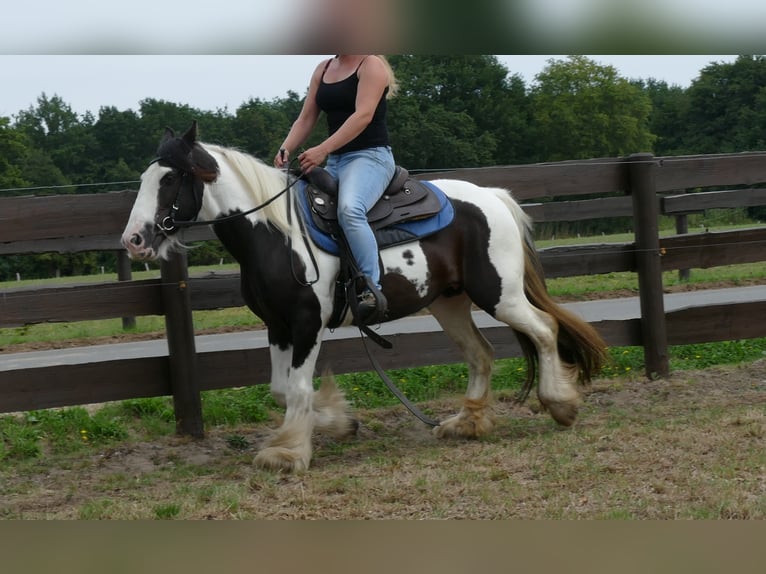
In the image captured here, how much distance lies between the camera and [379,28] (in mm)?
548

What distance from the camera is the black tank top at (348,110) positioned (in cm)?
472

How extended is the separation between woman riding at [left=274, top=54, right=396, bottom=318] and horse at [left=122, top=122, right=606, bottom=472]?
0.26 metres

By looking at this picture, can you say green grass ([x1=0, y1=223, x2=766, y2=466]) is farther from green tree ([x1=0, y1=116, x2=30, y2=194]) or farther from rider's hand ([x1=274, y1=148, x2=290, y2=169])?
rider's hand ([x1=274, y1=148, x2=290, y2=169])

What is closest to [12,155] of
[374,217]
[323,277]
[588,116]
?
[323,277]

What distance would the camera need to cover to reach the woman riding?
455cm

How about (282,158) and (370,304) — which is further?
(282,158)

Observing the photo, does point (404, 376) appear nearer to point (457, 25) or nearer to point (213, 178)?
point (213, 178)

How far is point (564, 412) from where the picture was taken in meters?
5.53

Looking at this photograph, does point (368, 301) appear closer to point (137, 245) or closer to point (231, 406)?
point (137, 245)

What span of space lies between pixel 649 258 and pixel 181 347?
12.4 ft

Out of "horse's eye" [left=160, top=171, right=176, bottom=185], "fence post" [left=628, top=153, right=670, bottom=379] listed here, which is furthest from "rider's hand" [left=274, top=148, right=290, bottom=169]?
"fence post" [left=628, top=153, right=670, bottom=379]

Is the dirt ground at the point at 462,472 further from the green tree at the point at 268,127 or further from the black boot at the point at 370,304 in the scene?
the green tree at the point at 268,127

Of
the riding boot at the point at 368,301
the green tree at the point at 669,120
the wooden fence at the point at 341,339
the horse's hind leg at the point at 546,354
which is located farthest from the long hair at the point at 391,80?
the wooden fence at the point at 341,339

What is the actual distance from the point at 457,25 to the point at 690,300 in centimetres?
1116
